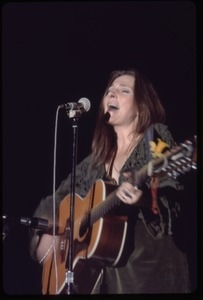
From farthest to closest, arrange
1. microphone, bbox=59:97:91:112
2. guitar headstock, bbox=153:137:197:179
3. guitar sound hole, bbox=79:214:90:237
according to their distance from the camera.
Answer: microphone, bbox=59:97:91:112 → guitar sound hole, bbox=79:214:90:237 → guitar headstock, bbox=153:137:197:179

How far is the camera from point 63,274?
9.23 ft

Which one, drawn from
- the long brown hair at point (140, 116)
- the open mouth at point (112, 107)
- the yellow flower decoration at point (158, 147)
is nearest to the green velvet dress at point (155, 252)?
the yellow flower decoration at point (158, 147)

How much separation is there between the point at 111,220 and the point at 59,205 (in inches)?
10.3

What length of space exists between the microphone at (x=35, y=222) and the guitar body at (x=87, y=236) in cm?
7

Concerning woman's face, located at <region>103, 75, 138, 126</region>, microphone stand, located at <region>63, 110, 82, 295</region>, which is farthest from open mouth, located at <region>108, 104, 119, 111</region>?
microphone stand, located at <region>63, 110, 82, 295</region>

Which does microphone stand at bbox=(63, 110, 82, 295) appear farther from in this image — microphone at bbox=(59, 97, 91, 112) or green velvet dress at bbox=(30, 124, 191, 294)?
green velvet dress at bbox=(30, 124, 191, 294)

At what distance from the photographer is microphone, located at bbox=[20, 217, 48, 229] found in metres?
2.82

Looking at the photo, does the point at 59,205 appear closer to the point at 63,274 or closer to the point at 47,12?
the point at 63,274

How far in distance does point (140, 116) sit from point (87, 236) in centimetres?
57

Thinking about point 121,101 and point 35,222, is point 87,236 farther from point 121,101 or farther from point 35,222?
point 121,101

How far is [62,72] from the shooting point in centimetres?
301

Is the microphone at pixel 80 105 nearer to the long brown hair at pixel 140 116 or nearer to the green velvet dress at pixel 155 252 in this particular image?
the long brown hair at pixel 140 116

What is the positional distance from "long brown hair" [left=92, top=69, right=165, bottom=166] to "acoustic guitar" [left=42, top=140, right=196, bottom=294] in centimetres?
13

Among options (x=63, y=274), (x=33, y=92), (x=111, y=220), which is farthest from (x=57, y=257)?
(x=33, y=92)
